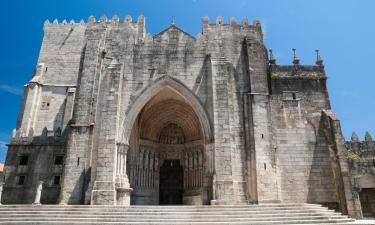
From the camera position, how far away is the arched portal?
51.2ft

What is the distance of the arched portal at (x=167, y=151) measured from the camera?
1560 cm

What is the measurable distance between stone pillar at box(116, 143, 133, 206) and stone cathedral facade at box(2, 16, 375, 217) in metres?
0.06

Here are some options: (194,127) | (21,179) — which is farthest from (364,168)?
(21,179)

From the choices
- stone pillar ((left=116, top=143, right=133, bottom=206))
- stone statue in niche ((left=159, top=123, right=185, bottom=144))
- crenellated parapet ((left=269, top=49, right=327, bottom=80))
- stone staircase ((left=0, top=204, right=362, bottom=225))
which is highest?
crenellated parapet ((left=269, top=49, right=327, bottom=80))

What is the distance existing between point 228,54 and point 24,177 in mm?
15108

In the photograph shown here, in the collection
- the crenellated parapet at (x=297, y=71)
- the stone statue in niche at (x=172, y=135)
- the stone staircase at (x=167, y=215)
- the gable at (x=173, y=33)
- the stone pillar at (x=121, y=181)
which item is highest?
the gable at (x=173, y=33)

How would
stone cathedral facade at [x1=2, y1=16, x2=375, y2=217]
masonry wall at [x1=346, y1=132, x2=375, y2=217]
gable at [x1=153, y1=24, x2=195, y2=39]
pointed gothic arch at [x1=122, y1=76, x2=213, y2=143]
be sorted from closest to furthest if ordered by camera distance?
1. stone cathedral facade at [x1=2, y1=16, x2=375, y2=217]
2. pointed gothic arch at [x1=122, y1=76, x2=213, y2=143]
3. masonry wall at [x1=346, y1=132, x2=375, y2=217]
4. gable at [x1=153, y1=24, x2=195, y2=39]

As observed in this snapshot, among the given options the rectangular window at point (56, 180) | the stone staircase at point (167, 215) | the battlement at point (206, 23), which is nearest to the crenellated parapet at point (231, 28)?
the battlement at point (206, 23)

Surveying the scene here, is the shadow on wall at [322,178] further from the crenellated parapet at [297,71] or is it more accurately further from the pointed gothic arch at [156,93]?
the pointed gothic arch at [156,93]

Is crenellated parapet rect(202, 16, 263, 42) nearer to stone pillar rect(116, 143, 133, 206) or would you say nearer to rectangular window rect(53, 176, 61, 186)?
stone pillar rect(116, 143, 133, 206)

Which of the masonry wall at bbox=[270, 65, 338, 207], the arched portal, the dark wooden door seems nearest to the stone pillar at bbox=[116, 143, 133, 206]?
the arched portal

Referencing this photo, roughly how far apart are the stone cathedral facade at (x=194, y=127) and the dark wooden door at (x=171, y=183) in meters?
0.06

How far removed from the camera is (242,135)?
14.5 metres

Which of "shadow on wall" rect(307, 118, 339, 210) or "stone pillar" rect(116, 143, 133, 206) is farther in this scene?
"shadow on wall" rect(307, 118, 339, 210)
